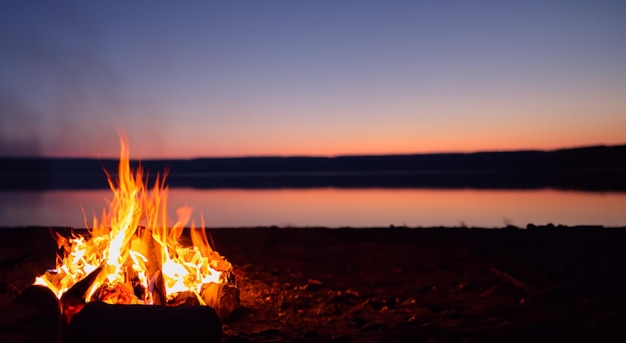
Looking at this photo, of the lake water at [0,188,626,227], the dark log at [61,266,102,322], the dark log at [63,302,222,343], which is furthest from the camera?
Result: the lake water at [0,188,626,227]

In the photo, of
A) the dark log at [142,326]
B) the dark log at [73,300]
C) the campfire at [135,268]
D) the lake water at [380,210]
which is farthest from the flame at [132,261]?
the lake water at [380,210]

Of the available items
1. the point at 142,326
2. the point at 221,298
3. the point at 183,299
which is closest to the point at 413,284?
the point at 221,298

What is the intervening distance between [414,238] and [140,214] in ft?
17.4

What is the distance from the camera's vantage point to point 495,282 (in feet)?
24.2

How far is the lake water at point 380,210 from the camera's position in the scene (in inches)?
719

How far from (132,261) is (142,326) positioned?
168 cm

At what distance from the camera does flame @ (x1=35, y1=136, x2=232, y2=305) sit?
6012 millimetres

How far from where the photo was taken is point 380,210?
2192 cm

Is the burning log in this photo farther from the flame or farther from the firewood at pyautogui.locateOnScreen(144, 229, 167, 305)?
the firewood at pyautogui.locateOnScreen(144, 229, 167, 305)

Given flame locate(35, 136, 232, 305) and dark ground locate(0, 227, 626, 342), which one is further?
flame locate(35, 136, 232, 305)

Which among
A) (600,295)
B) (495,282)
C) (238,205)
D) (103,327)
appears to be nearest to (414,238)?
(495,282)

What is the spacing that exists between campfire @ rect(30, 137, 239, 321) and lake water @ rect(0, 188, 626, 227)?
10.6 m

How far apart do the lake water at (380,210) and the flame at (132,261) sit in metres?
10.5

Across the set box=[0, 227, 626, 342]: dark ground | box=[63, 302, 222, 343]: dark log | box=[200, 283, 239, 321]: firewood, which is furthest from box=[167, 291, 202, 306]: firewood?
box=[63, 302, 222, 343]: dark log
